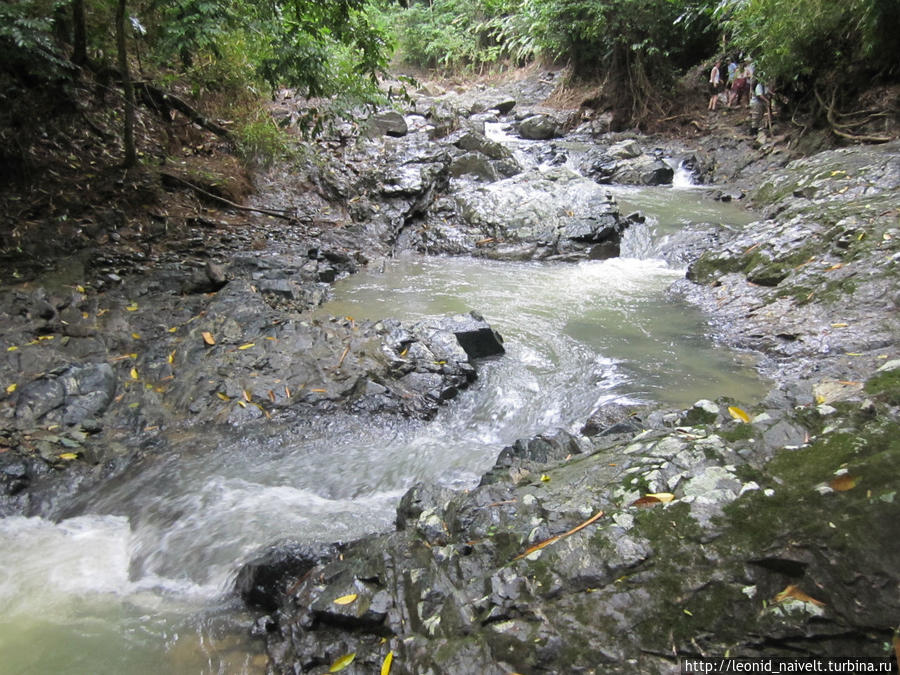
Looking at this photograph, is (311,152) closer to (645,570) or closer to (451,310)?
(451,310)

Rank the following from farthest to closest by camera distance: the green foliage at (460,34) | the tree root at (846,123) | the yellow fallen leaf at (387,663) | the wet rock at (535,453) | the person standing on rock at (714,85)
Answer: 1. the green foliage at (460,34)
2. the person standing on rock at (714,85)
3. the tree root at (846,123)
4. the wet rock at (535,453)
5. the yellow fallen leaf at (387,663)

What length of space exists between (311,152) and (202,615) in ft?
25.4

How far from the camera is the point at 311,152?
28.3 ft

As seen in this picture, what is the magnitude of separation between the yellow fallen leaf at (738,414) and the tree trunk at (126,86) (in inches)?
243

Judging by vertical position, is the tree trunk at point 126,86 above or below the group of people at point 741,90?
below

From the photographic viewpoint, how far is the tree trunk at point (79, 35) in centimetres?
527

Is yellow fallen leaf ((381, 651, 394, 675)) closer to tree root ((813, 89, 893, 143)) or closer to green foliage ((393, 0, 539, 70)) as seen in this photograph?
tree root ((813, 89, 893, 143))

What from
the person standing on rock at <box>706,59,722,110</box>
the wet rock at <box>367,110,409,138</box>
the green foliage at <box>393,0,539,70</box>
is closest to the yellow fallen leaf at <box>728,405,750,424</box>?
the wet rock at <box>367,110,409,138</box>

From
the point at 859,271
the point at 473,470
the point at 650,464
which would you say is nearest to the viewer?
the point at 650,464

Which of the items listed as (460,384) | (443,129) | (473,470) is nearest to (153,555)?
(473,470)

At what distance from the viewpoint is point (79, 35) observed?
5.54 metres

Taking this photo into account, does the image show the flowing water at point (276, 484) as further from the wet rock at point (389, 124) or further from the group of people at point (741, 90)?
the group of people at point (741, 90)

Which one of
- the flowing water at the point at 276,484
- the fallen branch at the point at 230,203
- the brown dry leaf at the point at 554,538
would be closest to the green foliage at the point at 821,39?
the flowing water at the point at 276,484

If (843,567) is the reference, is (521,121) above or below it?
above
